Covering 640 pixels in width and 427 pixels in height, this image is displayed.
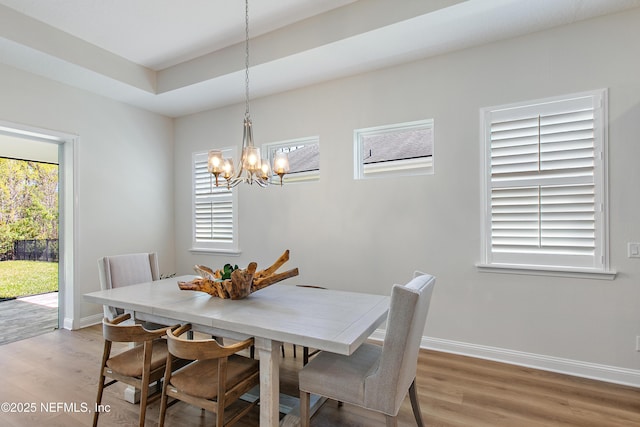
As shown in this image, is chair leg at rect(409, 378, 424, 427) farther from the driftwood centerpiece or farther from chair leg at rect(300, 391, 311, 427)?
the driftwood centerpiece

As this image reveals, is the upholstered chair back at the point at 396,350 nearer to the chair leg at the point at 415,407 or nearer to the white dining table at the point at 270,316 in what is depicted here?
the white dining table at the point at 270,316

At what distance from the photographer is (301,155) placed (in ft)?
13.4

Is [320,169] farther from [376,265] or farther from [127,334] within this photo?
[127,334]

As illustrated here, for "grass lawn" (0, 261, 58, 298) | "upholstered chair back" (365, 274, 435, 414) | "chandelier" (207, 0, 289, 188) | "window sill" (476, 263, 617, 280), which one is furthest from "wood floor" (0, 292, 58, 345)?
"window sill" (476, 263, 617, 280)

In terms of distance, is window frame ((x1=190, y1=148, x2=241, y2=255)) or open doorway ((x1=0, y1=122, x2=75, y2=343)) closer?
open doorway ((x1=0, y1=122, x2=75, y2=343))

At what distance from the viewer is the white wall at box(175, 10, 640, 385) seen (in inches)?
101

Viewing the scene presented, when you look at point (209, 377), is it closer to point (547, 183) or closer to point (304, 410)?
point (304, 410)

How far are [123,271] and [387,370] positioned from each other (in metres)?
2.53

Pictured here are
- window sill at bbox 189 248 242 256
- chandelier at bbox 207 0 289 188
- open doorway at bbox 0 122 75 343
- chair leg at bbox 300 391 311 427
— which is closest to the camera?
chair leg at bbox 300 391 311 427

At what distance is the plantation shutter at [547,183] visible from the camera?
2.65m

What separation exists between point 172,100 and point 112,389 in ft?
11.1

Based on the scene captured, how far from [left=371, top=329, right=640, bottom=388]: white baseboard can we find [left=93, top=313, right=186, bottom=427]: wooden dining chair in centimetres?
241

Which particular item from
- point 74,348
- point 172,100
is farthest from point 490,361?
point 172,100

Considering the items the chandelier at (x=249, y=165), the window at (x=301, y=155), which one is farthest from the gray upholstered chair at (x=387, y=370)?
the window at (x=301, y=155)
